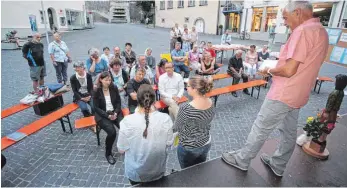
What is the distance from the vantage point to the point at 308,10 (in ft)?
6.10

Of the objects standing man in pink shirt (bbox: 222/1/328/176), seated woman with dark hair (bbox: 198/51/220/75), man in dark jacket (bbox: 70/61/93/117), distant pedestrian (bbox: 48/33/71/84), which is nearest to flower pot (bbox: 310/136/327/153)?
standing man in pink shirt (bbox: 222/1/328/176)

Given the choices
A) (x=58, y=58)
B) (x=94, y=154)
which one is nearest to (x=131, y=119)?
(x=94, y=154)

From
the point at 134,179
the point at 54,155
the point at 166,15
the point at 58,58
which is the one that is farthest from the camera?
the point at 166,15

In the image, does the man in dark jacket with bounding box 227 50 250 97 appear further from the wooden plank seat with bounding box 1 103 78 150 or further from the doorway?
the doorway

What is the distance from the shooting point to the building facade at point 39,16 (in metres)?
16.0

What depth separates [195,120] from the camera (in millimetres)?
2164

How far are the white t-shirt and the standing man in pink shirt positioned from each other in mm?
948

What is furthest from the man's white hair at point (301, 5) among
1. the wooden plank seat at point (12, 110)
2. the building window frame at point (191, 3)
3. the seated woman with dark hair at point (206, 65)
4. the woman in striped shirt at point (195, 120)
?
the building window frame at point (191, 3)

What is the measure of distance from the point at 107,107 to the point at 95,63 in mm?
2521

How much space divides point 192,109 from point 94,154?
2422 mm

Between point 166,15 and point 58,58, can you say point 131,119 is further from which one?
A: point 166,15

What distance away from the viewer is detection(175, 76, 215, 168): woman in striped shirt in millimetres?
2158

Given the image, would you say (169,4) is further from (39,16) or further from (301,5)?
(301,5)

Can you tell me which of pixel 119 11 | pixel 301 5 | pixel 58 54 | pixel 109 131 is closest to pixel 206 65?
pixel 109 131
